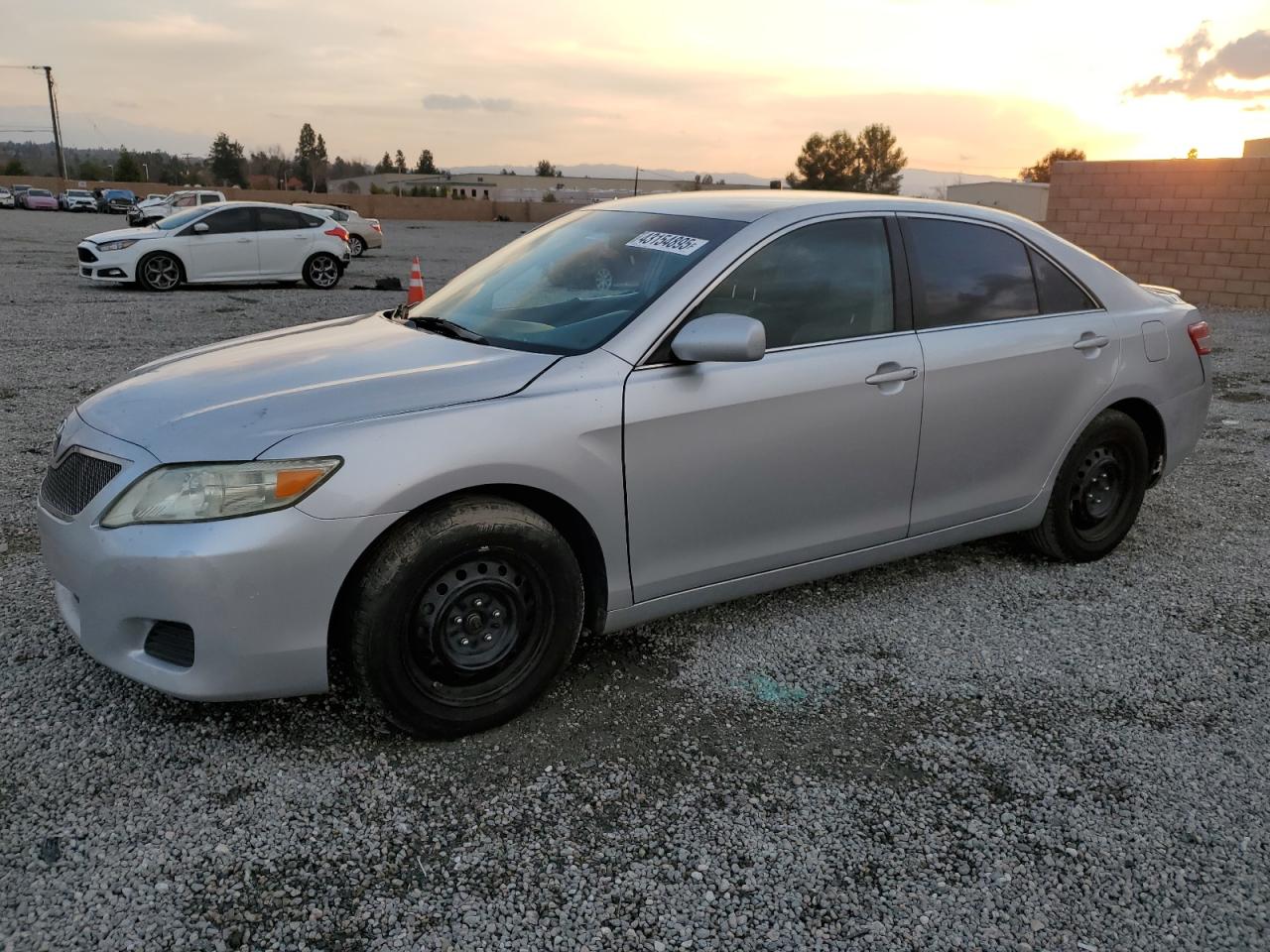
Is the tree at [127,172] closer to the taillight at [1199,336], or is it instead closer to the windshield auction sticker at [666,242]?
the windshield auction sticker at [666,242]

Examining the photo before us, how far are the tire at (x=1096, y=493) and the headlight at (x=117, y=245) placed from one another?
14.8 m

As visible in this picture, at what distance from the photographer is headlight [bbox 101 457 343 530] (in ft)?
8.68

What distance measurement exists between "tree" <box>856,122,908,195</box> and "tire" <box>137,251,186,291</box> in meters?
111

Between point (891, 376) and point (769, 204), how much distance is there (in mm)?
800

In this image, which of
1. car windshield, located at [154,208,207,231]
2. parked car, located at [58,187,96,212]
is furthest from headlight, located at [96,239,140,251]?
parked car, located at [58,187,96,212]

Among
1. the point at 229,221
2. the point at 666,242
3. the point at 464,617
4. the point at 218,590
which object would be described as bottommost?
the point at 464,617

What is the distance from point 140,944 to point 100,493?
1.22m

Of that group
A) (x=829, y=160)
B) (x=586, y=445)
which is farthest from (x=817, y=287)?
(x=829, y=160)

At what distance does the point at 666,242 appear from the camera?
360cm

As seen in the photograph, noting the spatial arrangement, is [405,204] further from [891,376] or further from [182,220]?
[891,376]

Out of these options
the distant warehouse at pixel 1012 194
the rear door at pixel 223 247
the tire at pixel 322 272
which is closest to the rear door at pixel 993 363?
the tire at pixel 322 272

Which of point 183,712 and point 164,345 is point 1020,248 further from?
point 164,345

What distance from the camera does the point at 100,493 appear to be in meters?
2.78

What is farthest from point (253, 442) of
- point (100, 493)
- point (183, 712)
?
point (183, 712)
